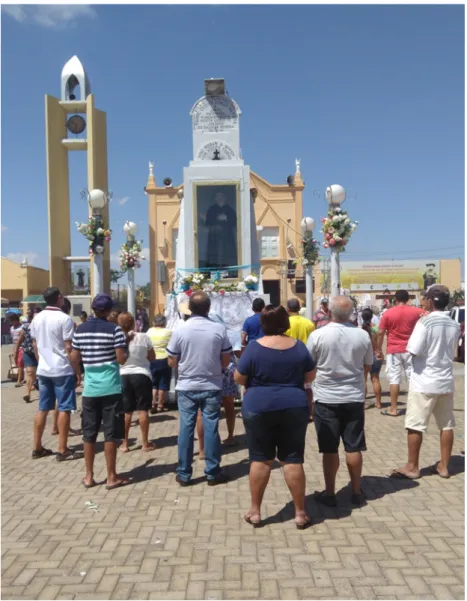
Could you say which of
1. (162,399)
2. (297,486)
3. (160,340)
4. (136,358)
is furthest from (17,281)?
(297,486)

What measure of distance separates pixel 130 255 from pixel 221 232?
30.8 ft

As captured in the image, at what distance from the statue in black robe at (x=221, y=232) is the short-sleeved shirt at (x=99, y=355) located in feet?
19.7

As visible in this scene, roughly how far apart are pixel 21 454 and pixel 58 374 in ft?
3.89

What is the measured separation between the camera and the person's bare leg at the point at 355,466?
4148mm

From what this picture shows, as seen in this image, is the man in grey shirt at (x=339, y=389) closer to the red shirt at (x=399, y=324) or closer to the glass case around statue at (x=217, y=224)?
the red shirt at (x=399, y=324)

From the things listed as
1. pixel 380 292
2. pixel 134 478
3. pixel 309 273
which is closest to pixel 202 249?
pixel 134 478

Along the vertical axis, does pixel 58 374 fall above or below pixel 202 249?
below

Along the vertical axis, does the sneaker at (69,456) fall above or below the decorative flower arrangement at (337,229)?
below

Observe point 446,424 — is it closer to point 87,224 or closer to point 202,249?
point 202,249

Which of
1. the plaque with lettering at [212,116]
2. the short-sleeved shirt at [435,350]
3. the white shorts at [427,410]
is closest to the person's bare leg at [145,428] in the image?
the white shorts at [427,410]

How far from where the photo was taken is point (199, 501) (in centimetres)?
434

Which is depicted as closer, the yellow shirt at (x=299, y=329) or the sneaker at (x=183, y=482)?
the sneaker at (x=183, y=482)

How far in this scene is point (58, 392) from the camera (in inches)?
223

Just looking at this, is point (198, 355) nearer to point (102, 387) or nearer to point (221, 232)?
point (102, 387)
